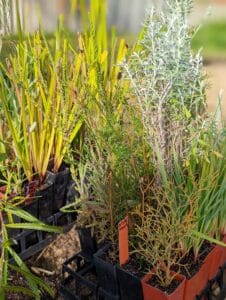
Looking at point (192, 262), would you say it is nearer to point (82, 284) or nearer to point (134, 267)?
point (134, 267)

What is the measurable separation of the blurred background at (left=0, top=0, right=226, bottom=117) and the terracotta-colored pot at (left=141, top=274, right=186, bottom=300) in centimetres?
53

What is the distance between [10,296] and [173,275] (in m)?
0.61

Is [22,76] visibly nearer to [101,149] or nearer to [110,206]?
[101,149]

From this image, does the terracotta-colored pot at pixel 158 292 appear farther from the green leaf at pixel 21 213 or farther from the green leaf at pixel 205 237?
the green leaf at pixel 21 213

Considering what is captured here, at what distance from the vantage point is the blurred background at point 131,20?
1625mm

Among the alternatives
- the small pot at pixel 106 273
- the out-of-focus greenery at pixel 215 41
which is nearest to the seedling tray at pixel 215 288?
the small pot at pixel 106 273

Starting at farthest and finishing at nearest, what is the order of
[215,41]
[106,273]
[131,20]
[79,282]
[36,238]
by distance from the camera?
[215,41], [131,20], [36,238], [79,282], [106,273]

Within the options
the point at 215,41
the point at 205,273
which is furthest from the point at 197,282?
the point at 215,41

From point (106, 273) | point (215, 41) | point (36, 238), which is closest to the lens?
point (106, 273)

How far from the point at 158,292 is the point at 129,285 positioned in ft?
0.32

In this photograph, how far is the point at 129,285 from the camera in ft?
4.36

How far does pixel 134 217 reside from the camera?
1.41 meters

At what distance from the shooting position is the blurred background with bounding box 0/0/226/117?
162 cm

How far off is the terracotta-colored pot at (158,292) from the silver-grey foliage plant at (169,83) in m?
0.29
